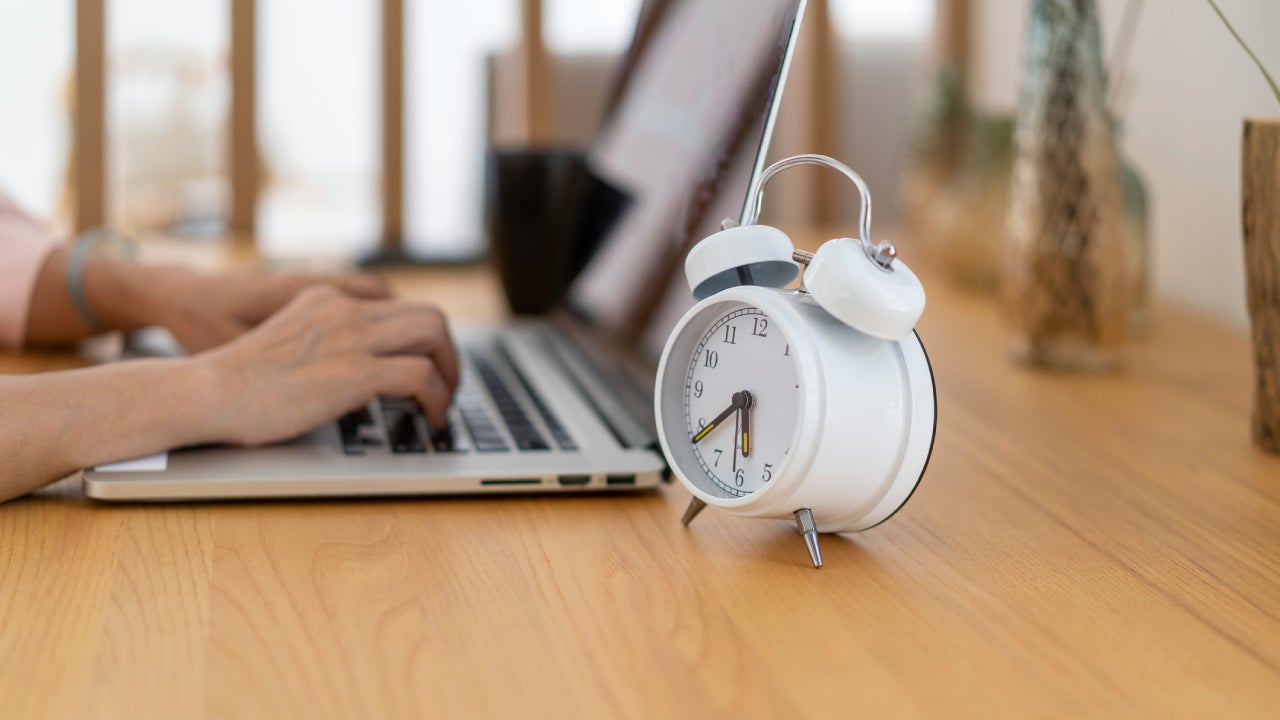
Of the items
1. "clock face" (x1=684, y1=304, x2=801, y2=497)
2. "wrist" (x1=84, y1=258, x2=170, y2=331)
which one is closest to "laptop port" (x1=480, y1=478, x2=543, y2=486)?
"clock face" (x1=684, y1=304, x2=801, y2=497)

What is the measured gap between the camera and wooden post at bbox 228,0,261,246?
6.03 ft

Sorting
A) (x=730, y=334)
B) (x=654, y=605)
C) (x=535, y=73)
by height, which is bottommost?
(x=654, y=605)

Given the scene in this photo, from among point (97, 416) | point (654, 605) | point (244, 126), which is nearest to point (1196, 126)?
point (654, 605)

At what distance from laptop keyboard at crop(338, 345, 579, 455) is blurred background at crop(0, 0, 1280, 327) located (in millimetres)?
816

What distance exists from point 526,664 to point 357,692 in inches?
2.7

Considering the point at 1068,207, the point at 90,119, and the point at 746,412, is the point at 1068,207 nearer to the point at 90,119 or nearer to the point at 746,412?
the point at 746,412

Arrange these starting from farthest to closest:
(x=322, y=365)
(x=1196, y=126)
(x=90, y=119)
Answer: (x=90, y=119) → (x=1196, y=126) → (x=322, y=365)

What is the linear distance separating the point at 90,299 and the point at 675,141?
1.69ft

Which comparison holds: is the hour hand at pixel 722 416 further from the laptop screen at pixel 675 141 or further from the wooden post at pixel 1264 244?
the wooden post at pixel 1264 244

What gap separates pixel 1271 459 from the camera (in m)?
0.87

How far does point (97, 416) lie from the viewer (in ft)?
2.36

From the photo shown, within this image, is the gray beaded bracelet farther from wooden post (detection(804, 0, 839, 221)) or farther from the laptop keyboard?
wooden post (detection(804, 0, 839, 221))

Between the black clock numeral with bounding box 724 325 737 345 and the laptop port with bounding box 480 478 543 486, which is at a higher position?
the black clock numeral with bounding box 724 325 737 345

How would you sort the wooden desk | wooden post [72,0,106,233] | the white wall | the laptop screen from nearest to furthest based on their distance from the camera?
the wooden desk < the laptop screen < the white wall < wooden post [72,0,106,233]
